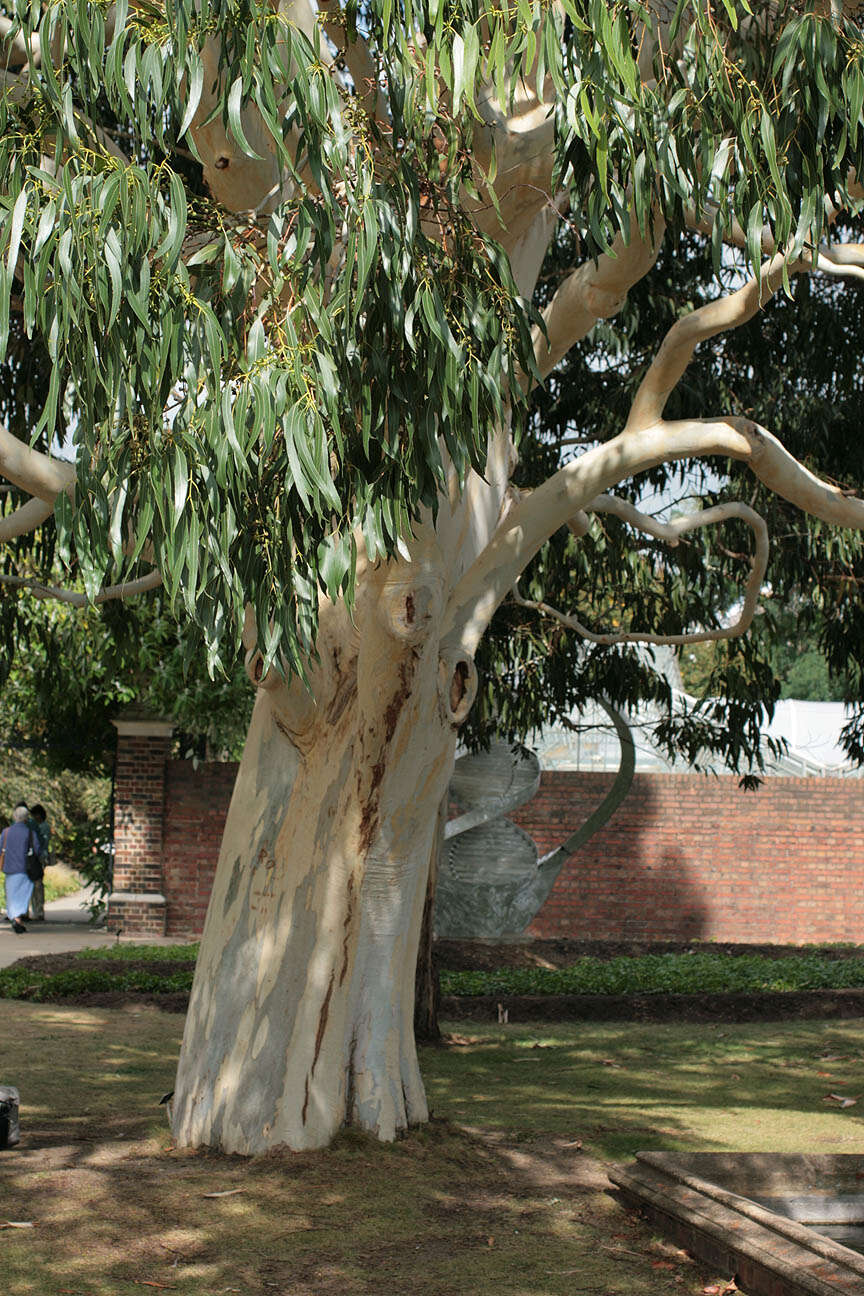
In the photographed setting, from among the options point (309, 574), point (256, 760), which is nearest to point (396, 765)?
point (256, 760)

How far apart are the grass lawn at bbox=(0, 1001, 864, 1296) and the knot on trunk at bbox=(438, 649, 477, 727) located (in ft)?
6.36

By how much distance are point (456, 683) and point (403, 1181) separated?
83.3 inches

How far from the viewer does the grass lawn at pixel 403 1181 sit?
4977 mm

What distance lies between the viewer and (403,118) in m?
4.95

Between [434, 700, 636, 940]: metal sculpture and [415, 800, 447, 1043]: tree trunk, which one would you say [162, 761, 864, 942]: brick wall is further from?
[415, 800, 447, 1043]: tree trunk

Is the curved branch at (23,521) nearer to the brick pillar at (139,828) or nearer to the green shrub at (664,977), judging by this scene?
the green shrub at (664,977)

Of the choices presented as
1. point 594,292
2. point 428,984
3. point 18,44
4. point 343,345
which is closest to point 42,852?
point 428,984

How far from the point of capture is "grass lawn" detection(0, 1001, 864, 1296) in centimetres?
498

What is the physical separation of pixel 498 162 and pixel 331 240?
203cm

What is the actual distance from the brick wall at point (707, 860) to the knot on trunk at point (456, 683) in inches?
430

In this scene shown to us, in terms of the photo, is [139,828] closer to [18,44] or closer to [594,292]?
[18,44]

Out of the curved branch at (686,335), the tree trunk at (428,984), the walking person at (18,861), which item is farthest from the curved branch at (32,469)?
the walking person at (18,861)

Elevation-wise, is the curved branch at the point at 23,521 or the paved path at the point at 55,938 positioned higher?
the curved branch at the point at 23,521

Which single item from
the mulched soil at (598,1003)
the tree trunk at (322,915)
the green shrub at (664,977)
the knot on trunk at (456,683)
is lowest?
the mulched soil at (598,1003)
